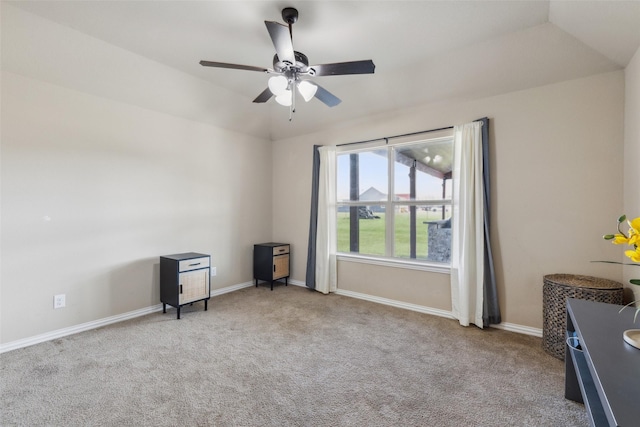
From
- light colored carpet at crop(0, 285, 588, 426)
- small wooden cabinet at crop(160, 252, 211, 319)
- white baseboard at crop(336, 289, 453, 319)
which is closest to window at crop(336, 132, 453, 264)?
white baseboard at crop(336, 289, 453, 319)

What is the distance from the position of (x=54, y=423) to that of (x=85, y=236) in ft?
6.10

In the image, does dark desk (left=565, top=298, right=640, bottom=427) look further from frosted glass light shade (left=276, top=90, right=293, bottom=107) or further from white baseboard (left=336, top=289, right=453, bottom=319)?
frosted glass light shade (left=276, top=90, right=293, bottom=107)

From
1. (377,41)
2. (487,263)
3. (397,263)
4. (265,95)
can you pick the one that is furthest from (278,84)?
(487,263)

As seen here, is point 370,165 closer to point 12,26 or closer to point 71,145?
point 71,145

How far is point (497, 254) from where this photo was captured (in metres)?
3.02

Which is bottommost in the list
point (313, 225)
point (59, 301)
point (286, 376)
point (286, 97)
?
point (286, 376)

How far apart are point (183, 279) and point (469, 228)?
127 inches

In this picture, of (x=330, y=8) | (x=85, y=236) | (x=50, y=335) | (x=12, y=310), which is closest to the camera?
(x=330, y=8)

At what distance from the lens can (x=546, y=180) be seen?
2777 millimetres

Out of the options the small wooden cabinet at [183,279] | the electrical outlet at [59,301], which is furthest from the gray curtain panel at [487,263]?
the electrical outlet at [59,301]

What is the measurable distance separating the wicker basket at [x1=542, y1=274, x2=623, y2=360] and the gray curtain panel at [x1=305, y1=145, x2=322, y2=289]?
2.79 meters

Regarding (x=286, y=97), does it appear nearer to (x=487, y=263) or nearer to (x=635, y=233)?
(x=635, y=233)

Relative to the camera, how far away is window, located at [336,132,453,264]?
3.52 meters

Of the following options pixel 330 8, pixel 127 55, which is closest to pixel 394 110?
pixel 330 8
